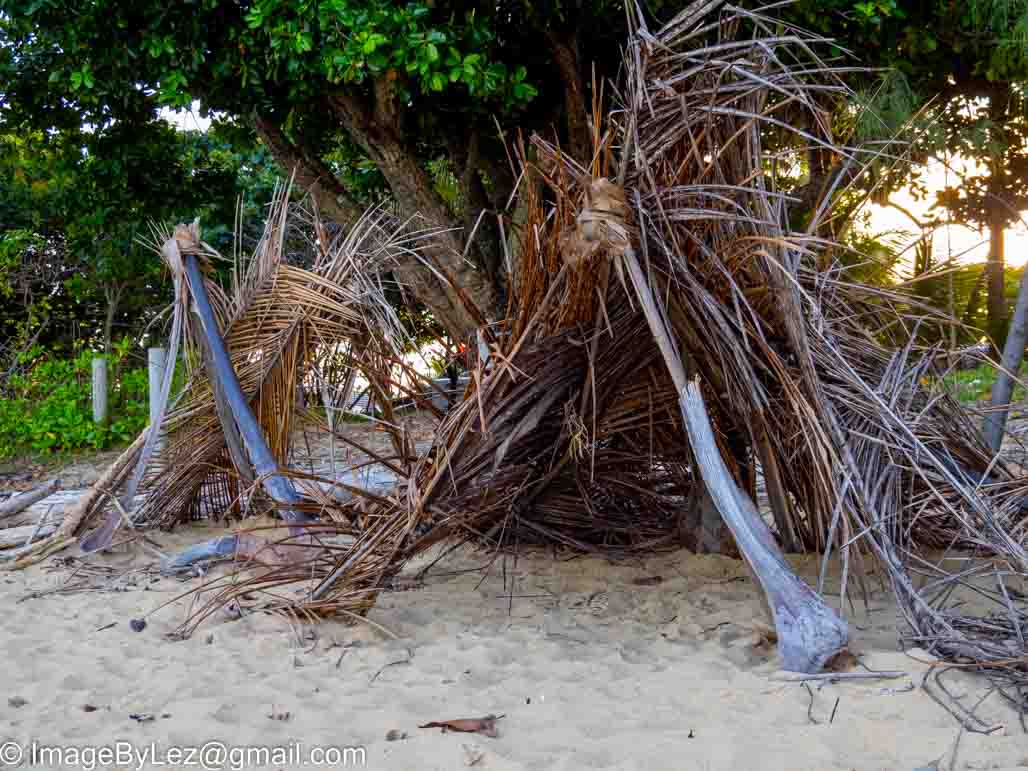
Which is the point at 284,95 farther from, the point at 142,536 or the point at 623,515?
the point at 623,515

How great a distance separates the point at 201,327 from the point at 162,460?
81 centimetres

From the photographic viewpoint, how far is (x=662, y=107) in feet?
9.22

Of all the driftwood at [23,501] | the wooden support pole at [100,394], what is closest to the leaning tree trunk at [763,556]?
the driftwood at [23,501]

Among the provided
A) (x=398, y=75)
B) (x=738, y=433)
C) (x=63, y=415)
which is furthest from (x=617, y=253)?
(x=63, y=415)

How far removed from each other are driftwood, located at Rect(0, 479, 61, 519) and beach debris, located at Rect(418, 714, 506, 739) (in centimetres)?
391

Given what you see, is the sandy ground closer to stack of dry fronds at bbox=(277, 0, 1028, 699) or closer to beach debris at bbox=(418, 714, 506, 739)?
beach debris at bbox=(418, 714, 506, 739)

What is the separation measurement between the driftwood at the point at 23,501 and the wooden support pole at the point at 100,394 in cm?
245

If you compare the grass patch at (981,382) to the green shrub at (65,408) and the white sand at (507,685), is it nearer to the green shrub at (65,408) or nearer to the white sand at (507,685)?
the white sand at (507,685)

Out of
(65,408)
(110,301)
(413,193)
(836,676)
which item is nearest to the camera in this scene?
(836,676)

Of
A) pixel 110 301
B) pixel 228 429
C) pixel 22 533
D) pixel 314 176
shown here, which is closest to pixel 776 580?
pixel 228 429

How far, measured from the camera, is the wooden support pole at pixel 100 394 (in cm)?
827

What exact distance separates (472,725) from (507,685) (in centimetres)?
30

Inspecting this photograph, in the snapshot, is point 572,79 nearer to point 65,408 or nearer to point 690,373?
point 690,373

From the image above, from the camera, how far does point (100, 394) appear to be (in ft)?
27.3
